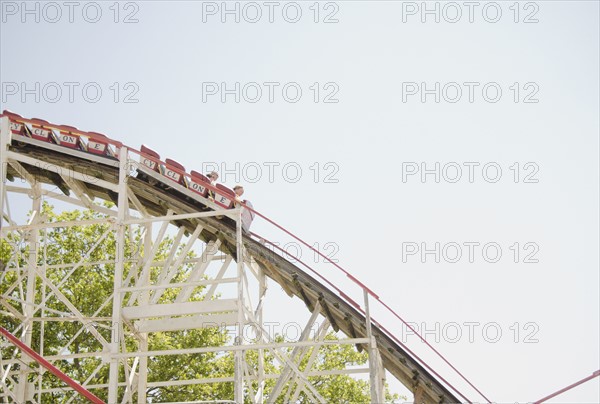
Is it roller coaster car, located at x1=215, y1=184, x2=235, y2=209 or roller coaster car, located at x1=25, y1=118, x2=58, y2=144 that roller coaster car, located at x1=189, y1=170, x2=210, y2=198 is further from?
roller coaster car, located at x1=25, y1=118, x2=58, y2=144

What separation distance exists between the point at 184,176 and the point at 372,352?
4897 mm

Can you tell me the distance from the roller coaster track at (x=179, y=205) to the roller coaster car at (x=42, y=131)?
0.02 meters

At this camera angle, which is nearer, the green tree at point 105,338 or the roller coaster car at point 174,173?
the roller coaster car at point 174,173

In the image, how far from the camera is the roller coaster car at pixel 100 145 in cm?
1576

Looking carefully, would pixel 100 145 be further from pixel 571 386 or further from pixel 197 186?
pixel 571 386

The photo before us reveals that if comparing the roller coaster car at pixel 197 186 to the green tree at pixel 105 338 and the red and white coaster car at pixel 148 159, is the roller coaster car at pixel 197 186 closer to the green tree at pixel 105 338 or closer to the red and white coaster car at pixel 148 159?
the red and white coaster car at pixel 148 159

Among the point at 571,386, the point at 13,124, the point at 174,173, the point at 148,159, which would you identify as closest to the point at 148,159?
the point at 148,159

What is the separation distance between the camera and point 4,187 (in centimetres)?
1593

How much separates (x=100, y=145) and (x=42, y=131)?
1.26 metres

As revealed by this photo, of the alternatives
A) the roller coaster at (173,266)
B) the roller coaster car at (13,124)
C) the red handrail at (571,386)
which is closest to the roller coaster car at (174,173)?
the roller coaster at (173,266)

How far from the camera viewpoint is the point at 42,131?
1605 cm

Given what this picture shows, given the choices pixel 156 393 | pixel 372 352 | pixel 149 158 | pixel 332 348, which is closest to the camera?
pixel 372 352

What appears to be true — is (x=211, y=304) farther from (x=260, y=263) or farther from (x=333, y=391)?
(x=333, y=391)

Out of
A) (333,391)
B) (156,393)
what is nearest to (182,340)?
(156,393)
